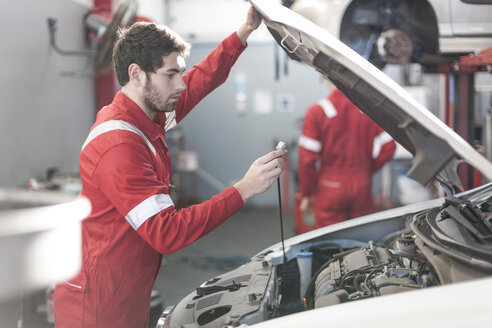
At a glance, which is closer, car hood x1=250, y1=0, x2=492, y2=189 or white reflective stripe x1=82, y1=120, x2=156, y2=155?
car hood x1=250, y1=0, x2=492, y2=189

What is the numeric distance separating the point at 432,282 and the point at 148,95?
1097 millimetres

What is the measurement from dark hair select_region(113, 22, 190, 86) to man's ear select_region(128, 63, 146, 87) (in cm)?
1

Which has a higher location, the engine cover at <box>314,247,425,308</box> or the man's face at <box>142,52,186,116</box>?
the man's face at <box>142,52,186,116</box>

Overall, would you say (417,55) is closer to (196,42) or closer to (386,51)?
(386,51)

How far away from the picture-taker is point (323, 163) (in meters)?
3.61

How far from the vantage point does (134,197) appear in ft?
4.96

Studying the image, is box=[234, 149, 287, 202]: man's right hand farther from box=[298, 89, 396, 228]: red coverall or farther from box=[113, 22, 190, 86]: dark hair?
box=[298, 89, 396, 228]: red coverall

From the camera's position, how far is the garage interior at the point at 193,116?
3.93m

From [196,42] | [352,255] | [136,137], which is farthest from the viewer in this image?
[196,42]

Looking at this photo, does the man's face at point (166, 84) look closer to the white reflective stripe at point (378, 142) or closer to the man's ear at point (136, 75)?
the man's ear at point (136, 75)

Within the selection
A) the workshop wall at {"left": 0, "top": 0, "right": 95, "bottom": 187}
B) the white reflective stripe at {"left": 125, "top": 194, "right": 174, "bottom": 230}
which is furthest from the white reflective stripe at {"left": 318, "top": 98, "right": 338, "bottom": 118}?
the workshop wall at {"left": 0, "top": 0, "right": 95, "bottom": 187}

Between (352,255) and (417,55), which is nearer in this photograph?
(352,255)

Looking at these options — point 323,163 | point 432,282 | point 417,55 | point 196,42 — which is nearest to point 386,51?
point 417,55

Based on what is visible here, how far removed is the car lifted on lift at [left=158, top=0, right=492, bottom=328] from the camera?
113cm
